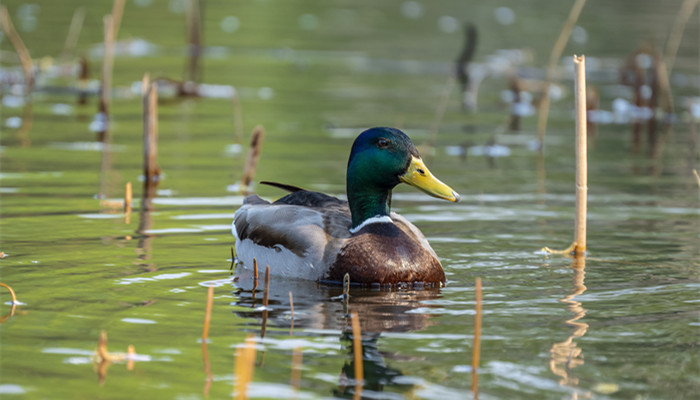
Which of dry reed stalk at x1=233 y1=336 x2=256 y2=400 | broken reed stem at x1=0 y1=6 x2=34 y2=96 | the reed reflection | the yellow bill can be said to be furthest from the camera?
broken reed stem at x1=0 y1=6 x2=34 y2=96

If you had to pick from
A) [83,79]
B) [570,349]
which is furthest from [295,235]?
[83,79]

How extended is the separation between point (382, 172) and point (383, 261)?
0.63m

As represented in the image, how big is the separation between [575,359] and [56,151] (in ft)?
28.9

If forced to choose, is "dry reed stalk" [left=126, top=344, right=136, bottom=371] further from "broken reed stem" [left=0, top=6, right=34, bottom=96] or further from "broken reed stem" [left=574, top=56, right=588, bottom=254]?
"broken reed stem" [left=0, top=6, right=34, bottom=96]

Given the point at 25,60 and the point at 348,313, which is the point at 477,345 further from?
the point at 25,60

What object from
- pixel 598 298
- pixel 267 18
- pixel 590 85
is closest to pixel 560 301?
pixel 598 298

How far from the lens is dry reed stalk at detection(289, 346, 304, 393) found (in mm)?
5180

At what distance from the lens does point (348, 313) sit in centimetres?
673

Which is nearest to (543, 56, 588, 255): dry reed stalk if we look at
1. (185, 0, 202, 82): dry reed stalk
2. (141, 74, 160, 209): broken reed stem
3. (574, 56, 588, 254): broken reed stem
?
(574, 56, 588, 254): broken reed stem

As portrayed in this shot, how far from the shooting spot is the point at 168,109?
1705cm

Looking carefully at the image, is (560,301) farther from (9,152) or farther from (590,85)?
(590,85)

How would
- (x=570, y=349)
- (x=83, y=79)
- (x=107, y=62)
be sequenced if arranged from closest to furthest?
(x=570, y=349) → (x=107, y=62) → (x=83, y=79)

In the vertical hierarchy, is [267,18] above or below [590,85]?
above

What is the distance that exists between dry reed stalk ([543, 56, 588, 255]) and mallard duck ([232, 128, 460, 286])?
3.76 feet
